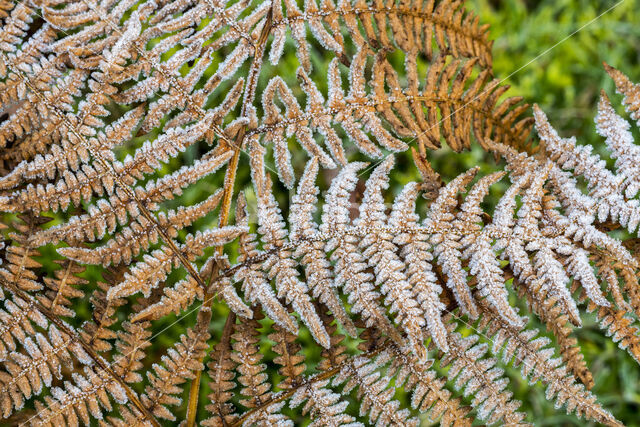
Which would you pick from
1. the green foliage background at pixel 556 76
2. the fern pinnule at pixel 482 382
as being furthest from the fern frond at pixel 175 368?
the green foliage background at pixel 556 76

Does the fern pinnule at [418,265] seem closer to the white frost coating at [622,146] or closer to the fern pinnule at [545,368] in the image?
the fern pinnule at [545,368]

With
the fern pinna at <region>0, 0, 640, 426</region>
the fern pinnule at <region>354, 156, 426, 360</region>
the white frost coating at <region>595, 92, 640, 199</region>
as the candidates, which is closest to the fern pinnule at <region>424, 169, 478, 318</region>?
the fern pinna at <region>0, 0, 640, 426</region>

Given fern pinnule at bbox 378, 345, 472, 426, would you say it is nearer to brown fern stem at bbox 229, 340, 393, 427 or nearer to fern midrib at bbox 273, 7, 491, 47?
brown fern stem at bbox 229, 340, 393, 427

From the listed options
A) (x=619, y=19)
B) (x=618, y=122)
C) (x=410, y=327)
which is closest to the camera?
(x=410, y=327)

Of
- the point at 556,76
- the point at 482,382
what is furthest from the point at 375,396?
the point at 556,76

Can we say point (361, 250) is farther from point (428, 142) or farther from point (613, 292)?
point (613, 292)

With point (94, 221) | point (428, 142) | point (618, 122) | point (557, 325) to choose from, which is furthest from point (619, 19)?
point (94, 221)

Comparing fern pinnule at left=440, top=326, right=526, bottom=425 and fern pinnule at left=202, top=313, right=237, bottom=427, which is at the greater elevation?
fern pinnule at left=202, top=313, right=237, bottom=427
